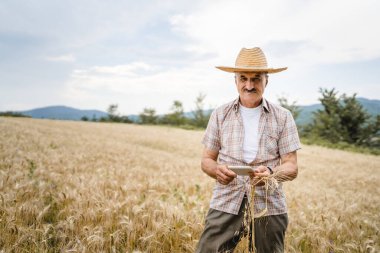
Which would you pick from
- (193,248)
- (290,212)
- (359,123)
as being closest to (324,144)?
(359,123)

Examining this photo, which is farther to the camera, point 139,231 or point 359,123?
point 359,123

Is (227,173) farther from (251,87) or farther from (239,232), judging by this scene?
(251,87)

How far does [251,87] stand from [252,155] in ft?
2.09

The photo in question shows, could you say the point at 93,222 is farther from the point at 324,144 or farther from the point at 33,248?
the point at 324,144

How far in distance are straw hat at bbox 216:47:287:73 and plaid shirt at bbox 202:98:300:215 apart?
1.05 ft

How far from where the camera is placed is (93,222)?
A: 3.62 meters

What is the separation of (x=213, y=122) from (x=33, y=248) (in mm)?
2165

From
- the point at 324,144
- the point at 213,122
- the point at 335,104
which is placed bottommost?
the point at 324,144

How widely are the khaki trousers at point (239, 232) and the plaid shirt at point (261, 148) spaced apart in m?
0.08

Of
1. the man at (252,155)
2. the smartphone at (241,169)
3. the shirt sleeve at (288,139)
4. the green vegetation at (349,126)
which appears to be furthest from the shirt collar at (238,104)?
the green vegetation at (349,126)

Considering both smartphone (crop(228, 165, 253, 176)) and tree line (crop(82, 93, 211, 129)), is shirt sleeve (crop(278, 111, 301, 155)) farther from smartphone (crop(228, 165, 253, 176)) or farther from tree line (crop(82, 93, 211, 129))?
tree line (crop(82, 93, 211, 129))

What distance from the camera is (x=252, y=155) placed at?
106 inches

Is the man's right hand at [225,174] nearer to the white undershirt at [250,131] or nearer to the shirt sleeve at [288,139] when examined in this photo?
the white undershirt at [250,131]

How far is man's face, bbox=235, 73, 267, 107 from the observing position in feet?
8.87
